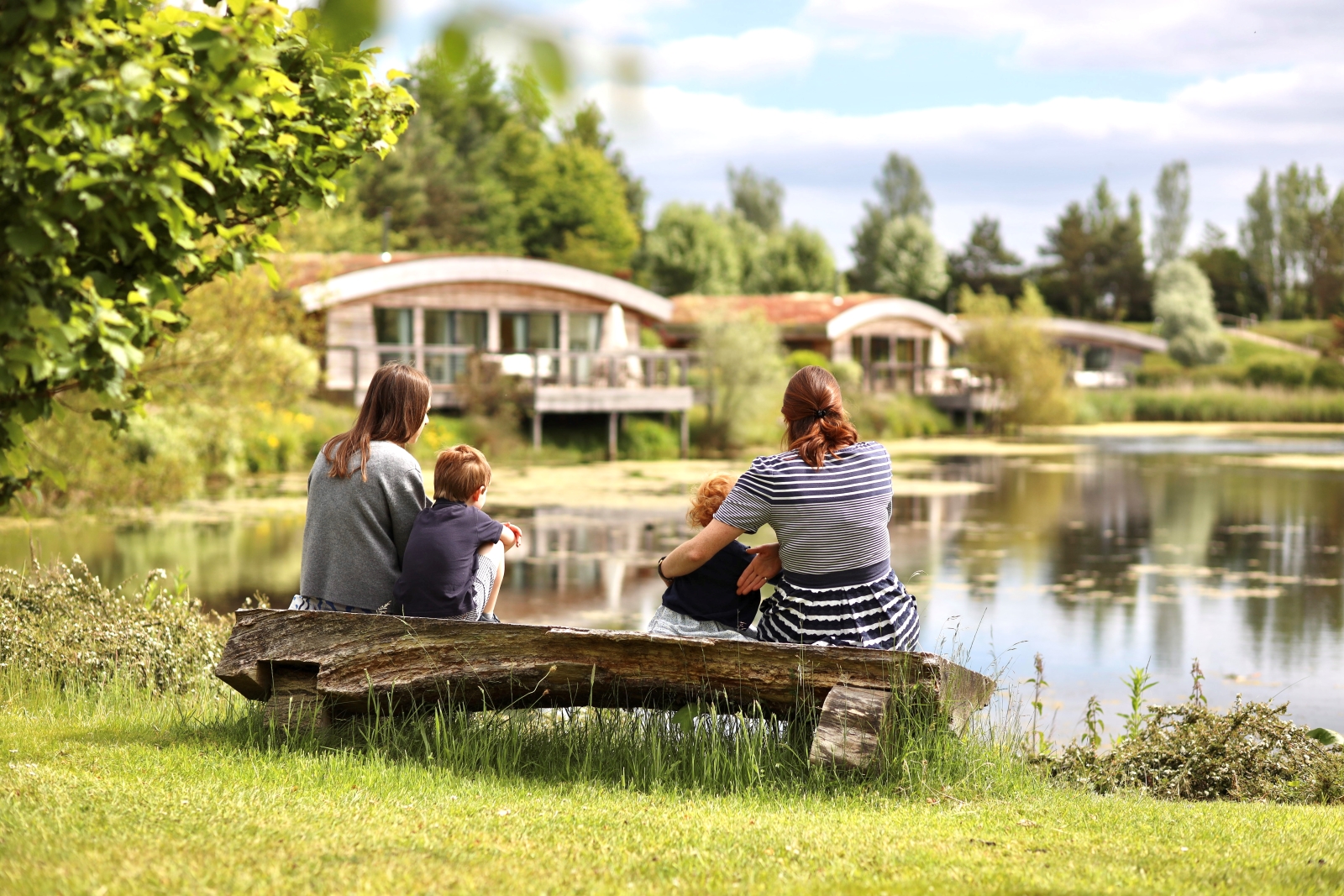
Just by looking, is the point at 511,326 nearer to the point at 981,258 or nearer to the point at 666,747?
the point at 666,747

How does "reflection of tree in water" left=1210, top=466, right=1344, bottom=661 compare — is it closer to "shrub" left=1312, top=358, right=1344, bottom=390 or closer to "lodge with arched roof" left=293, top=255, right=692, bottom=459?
"lodge with arched roof" left=293, top=255, right=692, bottom=459

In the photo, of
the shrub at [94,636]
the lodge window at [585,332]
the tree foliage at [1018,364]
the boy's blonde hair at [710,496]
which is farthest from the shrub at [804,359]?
the boy's blonde hair at [710,496]

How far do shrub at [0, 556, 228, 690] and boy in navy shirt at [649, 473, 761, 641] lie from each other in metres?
2.28

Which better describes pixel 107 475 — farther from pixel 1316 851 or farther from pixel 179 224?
pixel 1316 851

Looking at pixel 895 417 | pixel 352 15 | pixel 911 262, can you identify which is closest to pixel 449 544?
pixel 352 15

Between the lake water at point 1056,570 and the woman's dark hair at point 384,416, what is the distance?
2.15 meters

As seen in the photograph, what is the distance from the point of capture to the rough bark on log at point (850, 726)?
13.2 feet

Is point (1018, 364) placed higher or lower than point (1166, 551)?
higher

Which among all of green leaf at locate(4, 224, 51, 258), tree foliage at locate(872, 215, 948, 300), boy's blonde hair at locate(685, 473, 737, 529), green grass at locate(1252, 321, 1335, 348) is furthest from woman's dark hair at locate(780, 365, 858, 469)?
green grass at locate(1252, 321, 1335, 348)

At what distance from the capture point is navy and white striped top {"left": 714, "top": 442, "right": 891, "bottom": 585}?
430 centimetres

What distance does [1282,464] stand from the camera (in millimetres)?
24297

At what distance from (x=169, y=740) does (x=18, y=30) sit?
92.8 inches

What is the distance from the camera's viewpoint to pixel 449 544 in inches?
176

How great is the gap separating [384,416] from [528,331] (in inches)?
978
